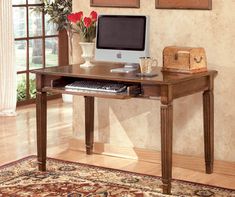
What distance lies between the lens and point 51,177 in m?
4.60

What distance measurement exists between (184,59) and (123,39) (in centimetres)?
49

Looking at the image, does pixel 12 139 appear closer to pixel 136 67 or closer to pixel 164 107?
pixel 136 67

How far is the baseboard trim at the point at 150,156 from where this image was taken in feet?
15.5

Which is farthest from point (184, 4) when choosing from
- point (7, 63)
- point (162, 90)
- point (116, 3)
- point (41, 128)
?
point (7, 63)

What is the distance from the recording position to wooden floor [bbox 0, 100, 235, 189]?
4.68 meters

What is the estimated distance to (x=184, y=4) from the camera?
4703mm

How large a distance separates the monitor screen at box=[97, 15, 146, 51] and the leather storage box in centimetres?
20

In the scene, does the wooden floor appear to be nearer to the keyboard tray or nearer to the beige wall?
the beige wall

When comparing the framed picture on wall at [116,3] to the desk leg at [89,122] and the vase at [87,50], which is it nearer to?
the vase at [87,50]

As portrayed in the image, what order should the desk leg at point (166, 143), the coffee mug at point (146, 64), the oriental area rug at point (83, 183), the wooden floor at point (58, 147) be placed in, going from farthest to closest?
the wooden floor at point (58, 147) → the coffee mug at point (146, 64) → the oriental area rug at point (83, 183) → the desk leg at point (166, 143)

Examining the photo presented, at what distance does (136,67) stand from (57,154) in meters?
1.11

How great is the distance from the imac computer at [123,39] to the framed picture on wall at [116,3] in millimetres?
320

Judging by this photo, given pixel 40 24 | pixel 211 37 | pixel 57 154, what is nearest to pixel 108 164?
pixel 57 154

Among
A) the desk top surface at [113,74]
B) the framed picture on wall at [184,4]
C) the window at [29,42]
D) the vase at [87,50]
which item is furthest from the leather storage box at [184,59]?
the window at [29,42]
